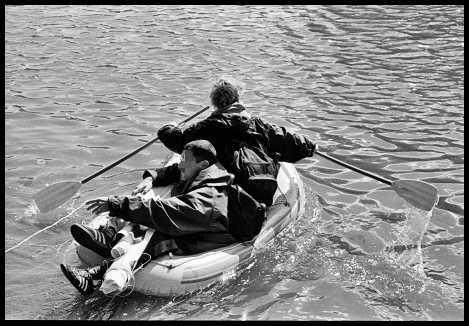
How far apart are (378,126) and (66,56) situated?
19.3 feet

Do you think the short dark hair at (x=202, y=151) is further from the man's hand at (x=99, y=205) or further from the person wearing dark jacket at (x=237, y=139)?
the man's hand at (x=99, y=205)

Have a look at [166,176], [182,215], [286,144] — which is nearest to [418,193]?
[286,144]

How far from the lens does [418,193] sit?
246 inches

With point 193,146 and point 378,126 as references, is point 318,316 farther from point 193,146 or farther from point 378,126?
point 378,126

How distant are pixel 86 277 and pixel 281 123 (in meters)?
4.96

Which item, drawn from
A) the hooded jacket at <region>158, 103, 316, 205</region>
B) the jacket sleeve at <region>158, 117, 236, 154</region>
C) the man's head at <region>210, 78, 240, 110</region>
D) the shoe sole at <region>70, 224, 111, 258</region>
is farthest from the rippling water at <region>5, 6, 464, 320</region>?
the man's head at <region>210, 78, 240, 110</region>

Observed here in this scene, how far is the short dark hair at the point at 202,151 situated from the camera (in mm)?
5367

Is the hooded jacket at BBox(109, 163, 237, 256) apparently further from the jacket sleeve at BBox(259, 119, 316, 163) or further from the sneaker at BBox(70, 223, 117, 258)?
the jacket sleeve at BBox(259, 119, 316, 163)

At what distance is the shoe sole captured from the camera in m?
4.91

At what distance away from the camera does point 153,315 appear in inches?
191

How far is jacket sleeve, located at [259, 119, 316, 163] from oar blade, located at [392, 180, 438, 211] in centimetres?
92

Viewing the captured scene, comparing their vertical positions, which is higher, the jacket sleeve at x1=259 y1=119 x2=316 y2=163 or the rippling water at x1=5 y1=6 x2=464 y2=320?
the jacket sleeve at x1=259 y1=119 x2=316 y2=163
